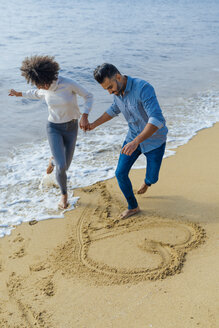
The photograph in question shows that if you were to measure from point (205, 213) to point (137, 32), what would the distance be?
65.1 ft

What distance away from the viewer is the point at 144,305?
285 centimetres

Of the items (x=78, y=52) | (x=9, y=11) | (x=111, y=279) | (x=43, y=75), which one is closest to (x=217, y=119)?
(x=43, y=75)

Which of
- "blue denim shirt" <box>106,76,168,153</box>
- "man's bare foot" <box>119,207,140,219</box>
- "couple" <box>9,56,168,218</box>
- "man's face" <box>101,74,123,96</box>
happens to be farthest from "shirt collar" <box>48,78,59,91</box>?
"man's bare foot" <box>119,207,140,219</box>

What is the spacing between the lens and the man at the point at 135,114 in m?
3.24

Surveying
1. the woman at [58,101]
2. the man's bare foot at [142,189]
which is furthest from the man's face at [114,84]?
the man's bare foot at [142,189]

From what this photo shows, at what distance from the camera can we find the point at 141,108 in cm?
350

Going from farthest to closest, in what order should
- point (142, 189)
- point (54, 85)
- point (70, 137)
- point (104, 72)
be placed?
1. point (142, 189)
2. point (70, 137)
3. point (54, 85)
4. point (104, 72)

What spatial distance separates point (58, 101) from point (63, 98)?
2.9 inches

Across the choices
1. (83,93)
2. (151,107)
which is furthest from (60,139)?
(151,107)

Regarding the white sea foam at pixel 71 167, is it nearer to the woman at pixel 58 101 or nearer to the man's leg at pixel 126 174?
the woman at pixel 58 101

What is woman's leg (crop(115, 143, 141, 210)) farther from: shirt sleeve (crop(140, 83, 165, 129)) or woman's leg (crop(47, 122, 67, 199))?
woman's leg (crop(47, 122, 67, 199))

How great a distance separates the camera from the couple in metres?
3.31

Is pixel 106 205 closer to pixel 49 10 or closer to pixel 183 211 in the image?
pixel 183 211

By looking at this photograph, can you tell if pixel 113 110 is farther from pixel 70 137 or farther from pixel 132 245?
pixel 132 245
